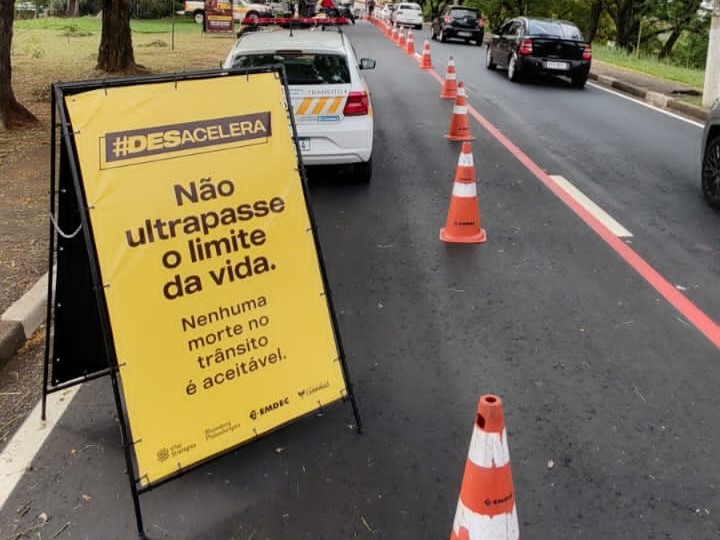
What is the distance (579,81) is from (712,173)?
1094 cm

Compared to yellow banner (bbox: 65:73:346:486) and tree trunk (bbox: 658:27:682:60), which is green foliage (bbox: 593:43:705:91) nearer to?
tree trunk (bbox: 658:27:682:60)

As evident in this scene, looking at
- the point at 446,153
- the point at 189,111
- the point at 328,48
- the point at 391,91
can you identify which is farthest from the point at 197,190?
the point at 391,91

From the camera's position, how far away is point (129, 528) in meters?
3.12

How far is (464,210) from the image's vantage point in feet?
22.0

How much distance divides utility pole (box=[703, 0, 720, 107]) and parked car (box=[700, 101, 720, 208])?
24.3ft

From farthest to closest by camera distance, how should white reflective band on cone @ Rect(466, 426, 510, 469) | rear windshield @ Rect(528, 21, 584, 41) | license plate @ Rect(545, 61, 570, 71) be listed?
rear windshield @ Rect(528, 21, 584, 41) < license plate @ Rect(545, 61, 570, 71) < white reflective band on cone @ Rect(466, 426, 510, 469)

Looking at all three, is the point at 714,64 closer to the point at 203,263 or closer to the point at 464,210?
the point at 464,210

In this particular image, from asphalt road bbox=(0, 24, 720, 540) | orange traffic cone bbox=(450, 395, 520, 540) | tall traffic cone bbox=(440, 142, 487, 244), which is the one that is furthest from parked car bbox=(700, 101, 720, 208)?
orange traffic cone bbox=(450, 395, 520, 540)

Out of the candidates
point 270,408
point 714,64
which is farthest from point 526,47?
point 270,408

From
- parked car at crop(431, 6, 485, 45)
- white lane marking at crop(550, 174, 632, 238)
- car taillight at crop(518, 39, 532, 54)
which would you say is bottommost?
white lane marking at crop(550, 174, 632, 238)

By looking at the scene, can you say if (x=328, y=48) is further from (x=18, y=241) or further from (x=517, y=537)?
(x=517, y=537)

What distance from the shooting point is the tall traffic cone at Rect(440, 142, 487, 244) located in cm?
667

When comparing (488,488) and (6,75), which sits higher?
(6,75)

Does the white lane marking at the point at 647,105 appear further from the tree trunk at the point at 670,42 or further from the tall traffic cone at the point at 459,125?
the tree trunk at the point at 670,42
